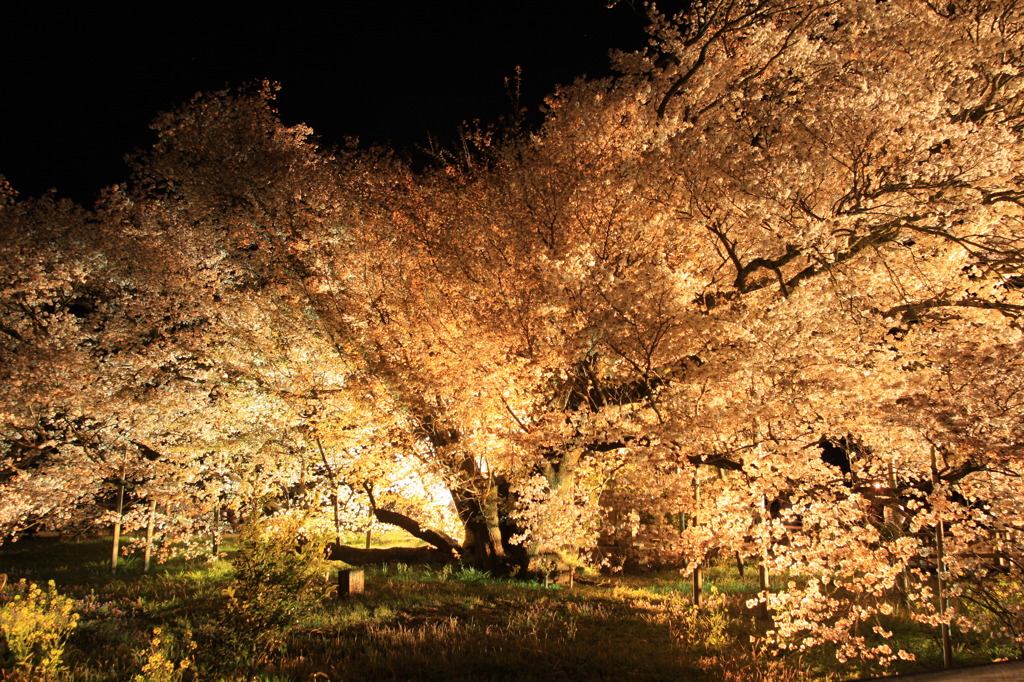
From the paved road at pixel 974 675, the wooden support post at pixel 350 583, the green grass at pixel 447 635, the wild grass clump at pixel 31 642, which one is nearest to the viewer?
the paved road at pixel 974 675

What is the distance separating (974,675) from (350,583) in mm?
10259

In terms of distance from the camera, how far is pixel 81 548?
796 inches

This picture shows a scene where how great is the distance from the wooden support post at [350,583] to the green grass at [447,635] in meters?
0.25

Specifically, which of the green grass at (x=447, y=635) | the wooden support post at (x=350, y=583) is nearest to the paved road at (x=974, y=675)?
the green grass at (x=447, y=635)

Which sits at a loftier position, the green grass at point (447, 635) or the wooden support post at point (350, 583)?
the wooden support post at point (350, 583)

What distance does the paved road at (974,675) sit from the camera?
8.14 ft

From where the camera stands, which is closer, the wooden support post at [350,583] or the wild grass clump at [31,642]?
the wild grass clump at [31,642]

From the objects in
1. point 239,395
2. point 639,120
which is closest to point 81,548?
point 239,395

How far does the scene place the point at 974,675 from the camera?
2490mm

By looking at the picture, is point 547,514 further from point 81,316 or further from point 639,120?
point 81,316

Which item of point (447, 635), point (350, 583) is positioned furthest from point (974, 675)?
point (350, 583)

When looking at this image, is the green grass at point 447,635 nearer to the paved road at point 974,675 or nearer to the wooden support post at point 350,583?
the wooden support post at point 350,583

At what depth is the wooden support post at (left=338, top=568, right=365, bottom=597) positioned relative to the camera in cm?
1075

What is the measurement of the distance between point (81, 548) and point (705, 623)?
70.7 feet
